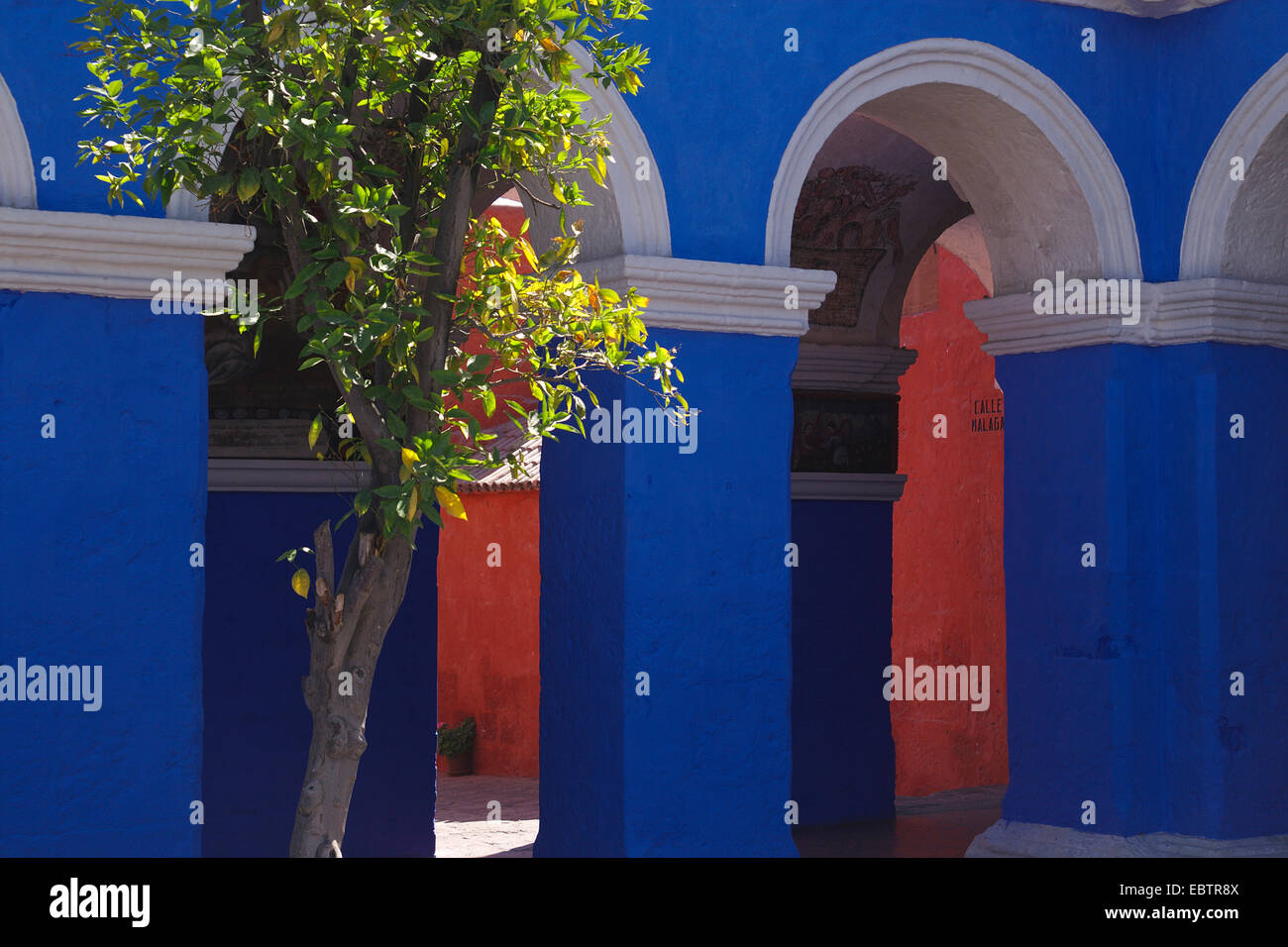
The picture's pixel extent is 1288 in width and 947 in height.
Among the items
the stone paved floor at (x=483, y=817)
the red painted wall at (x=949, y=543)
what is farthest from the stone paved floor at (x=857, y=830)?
the red painted wall at (x=949, y=543)

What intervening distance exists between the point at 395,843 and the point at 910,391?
720 cm

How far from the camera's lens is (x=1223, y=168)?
7.33 meters

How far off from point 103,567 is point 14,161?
136 cm

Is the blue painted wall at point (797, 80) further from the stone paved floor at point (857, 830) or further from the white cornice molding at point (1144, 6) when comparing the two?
the stone paved floor at point (857, 830)

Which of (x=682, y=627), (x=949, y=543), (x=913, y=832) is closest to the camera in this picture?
(x=682, y=627)

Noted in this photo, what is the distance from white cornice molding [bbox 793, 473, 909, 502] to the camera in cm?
991

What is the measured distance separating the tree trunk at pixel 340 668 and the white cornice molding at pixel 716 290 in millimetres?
2277

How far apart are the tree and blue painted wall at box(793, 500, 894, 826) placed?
5.72 metres

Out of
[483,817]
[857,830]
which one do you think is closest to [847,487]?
[857,830]

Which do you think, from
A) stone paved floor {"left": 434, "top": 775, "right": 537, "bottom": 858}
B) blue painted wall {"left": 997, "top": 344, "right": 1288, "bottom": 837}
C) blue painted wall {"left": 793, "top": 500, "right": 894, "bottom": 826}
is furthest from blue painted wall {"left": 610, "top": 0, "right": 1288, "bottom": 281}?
stone paved floor {"left": 434, "top": 775, "right": 537, "bottom": 858}

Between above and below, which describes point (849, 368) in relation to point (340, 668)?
above

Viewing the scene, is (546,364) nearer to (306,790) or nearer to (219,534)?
(306,790)

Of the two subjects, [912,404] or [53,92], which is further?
[912,404]

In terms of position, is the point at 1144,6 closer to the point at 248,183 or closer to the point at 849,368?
the point at 849,368
